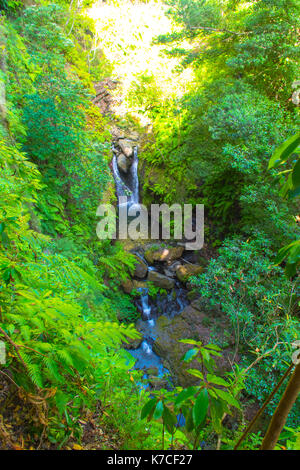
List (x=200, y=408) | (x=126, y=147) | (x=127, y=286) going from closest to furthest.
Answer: (x=200, y=408) → (x=127, y=286) → (x=126, y=147)

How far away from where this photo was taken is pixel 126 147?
1169 centimetres

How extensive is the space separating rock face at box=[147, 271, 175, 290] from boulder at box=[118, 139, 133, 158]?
6.31 meters

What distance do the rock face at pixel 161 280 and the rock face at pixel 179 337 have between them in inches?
41.6

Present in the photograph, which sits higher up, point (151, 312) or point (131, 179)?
point (131, 179)

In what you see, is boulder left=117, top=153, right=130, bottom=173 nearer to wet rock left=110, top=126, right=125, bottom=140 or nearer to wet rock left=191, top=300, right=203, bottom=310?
wet rock left=110, top=126, right=125, bottom=140

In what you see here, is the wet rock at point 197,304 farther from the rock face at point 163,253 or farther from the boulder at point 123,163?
the boulder at point 123,163

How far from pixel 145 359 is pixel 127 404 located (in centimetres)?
451

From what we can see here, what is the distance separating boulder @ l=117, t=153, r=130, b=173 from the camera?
11.3 m

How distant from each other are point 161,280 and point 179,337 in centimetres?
204

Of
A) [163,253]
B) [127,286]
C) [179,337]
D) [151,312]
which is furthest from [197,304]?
[163,253]

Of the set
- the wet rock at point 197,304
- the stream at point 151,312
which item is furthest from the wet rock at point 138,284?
the wet rock at point 197,304

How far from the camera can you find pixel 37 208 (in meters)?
5.64

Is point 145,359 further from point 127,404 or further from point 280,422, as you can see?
point 280,422

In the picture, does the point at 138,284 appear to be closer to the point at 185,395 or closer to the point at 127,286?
the point at 127,286
